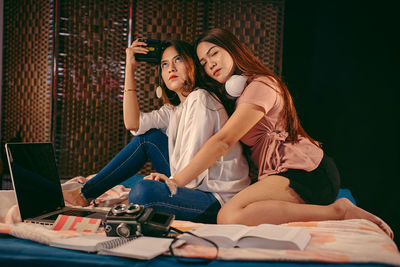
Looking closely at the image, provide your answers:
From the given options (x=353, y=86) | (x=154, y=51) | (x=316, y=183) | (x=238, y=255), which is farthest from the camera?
(x=353, y=86)

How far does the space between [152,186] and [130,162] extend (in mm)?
463

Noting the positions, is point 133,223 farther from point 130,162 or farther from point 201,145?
point 130,162

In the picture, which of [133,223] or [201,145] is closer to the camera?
[133,223]

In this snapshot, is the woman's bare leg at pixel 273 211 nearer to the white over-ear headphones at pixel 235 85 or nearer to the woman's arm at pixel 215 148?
the woman's arm at pixel 215 148

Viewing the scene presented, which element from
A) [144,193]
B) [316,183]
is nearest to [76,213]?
[144,193]

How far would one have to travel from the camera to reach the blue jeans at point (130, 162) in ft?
4.89

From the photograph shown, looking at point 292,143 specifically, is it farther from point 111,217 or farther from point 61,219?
point 61,219

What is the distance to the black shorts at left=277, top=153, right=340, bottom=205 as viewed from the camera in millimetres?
1216

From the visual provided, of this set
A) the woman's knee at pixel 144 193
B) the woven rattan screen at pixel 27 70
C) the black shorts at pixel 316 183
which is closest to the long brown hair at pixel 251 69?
the black shorts at pixel 316 183

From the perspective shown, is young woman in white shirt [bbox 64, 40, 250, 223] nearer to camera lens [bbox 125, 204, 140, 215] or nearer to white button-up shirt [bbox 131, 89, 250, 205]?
white button-up shirt [bbox 131, 89, 250, 205]

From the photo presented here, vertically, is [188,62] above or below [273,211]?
above

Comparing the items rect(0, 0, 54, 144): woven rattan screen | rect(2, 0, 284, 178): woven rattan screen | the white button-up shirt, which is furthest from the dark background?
rect(0, 0, 54, 144): woven rattan screen

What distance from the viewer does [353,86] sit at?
277 cm

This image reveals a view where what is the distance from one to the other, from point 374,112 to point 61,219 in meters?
2.59
